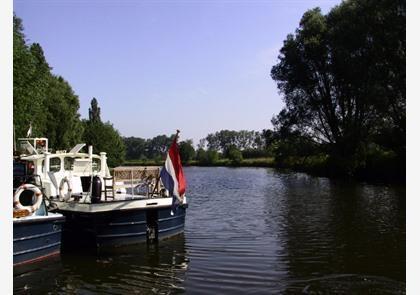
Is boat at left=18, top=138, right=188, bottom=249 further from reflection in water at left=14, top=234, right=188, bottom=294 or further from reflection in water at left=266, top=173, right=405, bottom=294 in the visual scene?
reflection in water at left=266, top=173, right=405, bottom=294

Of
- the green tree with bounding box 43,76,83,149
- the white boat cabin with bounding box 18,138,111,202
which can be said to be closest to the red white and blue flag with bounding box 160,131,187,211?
the white boat cabin with bounding box 18,138,111,202

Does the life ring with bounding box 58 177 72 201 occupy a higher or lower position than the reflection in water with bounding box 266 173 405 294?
higher

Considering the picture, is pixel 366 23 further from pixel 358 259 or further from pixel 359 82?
pixel 358 259

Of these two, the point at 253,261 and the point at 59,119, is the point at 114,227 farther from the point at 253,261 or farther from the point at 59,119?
the point at 59,119

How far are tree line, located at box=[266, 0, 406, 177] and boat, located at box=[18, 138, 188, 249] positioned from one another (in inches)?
→ 1037

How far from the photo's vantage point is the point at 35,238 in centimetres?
1247

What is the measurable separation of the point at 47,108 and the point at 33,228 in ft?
110

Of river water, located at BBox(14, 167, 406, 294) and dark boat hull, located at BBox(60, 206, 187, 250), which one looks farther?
dark boat hull, located at BBox(60, 206, 187, 250)

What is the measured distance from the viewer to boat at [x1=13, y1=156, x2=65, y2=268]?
1197 cm

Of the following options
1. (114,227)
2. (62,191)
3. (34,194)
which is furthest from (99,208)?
(62,191)

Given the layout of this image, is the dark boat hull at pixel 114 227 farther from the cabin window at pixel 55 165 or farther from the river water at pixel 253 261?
the cabin window at pixel 55 165

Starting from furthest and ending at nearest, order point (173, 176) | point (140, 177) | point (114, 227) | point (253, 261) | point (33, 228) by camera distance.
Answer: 1. point (140, 177)
2. point (173, 176)
3. point (114, 227)
4. point (253, 261)
5. point (33, 228)

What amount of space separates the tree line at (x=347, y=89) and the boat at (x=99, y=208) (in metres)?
26.3

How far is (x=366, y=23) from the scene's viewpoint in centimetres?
3934
